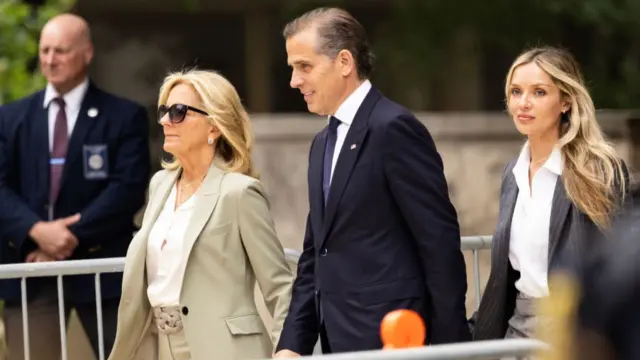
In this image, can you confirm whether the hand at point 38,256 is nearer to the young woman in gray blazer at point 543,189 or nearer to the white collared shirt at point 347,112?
the white collared shirt at point 347,112

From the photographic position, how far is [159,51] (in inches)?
562

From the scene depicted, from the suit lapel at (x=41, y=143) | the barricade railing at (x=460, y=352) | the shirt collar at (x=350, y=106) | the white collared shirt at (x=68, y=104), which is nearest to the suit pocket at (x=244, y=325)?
the shirt collar at (x=350, y=106)

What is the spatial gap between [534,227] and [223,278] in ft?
3.79

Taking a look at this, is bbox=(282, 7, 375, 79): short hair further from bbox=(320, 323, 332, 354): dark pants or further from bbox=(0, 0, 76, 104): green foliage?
bbox=(0, 0, 76, 104): green foliage

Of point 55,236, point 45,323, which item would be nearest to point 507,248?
point 55,236

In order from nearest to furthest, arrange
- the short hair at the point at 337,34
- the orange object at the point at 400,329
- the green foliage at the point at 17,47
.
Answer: the orange object at the point at 400,329
the short hair at the point at 337,34
the green foliage at the point at 17,47

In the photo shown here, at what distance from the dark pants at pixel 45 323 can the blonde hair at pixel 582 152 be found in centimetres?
244

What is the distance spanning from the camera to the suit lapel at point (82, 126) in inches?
250

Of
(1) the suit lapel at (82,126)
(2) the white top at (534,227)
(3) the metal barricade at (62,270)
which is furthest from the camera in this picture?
(1) the suit lapel at (82,126)

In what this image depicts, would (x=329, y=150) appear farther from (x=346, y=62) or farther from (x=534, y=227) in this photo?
(x=534, y=227)

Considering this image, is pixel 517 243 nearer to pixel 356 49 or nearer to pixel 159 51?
pixel 356 49

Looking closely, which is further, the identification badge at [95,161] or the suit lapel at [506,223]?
the identification badge at [95,161]

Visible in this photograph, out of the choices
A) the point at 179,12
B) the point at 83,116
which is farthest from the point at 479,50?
the point at 83,116

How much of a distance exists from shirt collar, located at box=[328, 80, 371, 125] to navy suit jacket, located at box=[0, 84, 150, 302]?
6.64 feet
